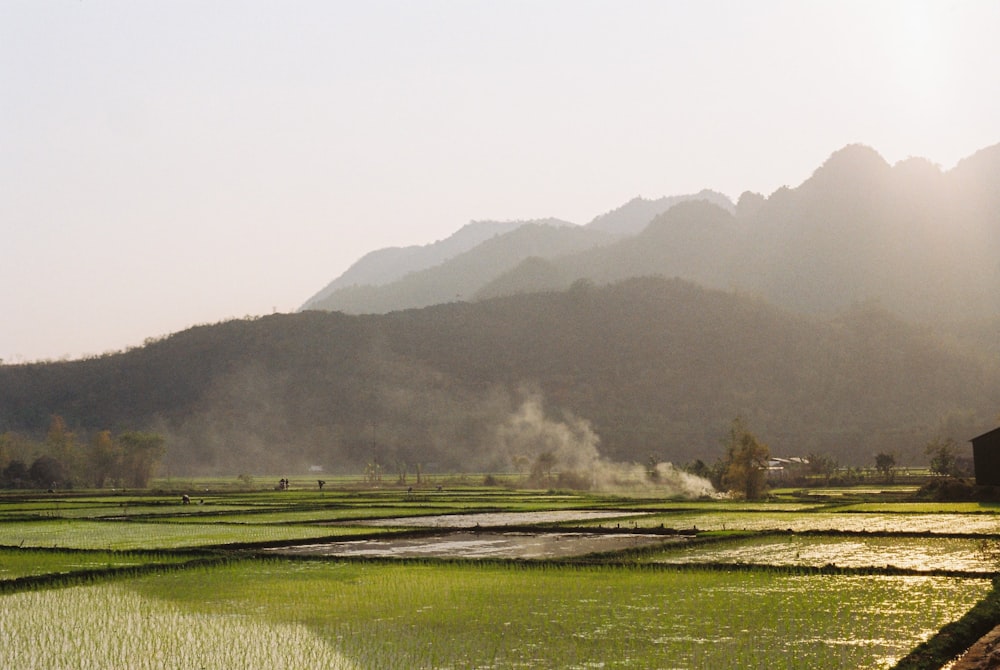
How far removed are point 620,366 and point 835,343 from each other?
31.3 metres

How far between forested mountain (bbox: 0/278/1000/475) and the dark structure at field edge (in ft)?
230

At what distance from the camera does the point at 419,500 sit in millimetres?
59375

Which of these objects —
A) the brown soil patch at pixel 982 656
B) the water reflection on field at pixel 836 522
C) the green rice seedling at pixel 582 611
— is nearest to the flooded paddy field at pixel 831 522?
the water reflection on field at pixel 836 522

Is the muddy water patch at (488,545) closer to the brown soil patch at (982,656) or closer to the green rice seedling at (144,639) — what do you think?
the green rice seedling at (144,639)

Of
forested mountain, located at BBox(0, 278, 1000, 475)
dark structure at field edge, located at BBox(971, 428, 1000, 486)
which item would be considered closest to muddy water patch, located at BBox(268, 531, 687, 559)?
dark structure at field edge, located at BBox(971, 428, 1000, 486)

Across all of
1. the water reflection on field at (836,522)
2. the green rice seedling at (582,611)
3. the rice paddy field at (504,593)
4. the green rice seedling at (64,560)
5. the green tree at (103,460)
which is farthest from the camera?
the green tree at (103,460)

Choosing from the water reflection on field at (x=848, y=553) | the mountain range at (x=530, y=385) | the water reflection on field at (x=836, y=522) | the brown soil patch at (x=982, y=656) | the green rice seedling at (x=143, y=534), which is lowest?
the water reflection on field at (x=836, y=522)

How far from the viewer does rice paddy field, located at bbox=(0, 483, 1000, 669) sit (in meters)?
14.9

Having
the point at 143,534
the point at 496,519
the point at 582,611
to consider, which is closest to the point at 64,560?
the point at 143,534

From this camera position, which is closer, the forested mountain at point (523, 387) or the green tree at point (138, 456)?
the green tree at point (138, 456)

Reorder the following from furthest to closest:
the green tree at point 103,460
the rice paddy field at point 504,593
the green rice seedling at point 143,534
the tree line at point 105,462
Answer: the green tree at point 103,460 → the tree line at point 105,462 → the green rice seedling at point 143,534 → the rice paddy field at point 504,593

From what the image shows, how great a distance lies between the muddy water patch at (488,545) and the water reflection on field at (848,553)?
238cm

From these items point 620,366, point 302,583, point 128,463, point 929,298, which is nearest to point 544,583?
point 302,583

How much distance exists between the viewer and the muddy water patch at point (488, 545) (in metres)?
28.3
